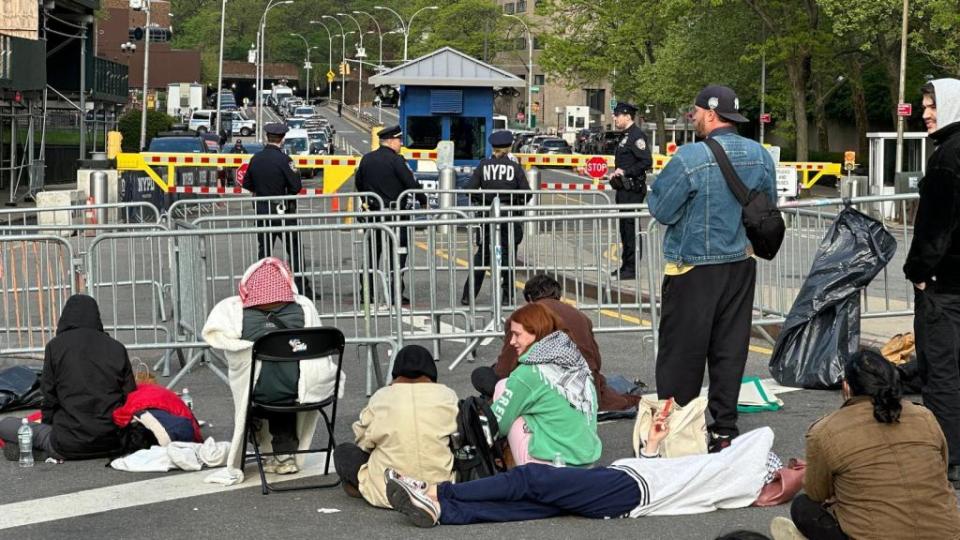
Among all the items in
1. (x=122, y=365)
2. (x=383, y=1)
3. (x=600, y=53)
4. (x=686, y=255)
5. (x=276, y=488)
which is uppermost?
(x=383, y=1)

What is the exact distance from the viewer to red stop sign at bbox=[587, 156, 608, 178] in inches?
1163

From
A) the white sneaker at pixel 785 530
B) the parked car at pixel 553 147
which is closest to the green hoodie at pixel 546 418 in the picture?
the white sneaker at pixel 785 530

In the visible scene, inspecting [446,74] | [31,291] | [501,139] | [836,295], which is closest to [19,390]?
[31,291]

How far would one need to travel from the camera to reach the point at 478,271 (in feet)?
42.0

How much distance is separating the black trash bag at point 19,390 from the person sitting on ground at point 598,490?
380cm

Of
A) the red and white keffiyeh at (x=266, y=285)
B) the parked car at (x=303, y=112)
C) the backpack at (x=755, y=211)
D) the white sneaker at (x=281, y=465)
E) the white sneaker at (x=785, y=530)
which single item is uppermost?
the parked car at (x=303, y=112)

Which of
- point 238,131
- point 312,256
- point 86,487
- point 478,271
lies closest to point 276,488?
point 86,487

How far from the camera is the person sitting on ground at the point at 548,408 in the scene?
288 inches

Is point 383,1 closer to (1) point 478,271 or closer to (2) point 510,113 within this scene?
(2) point 510,113

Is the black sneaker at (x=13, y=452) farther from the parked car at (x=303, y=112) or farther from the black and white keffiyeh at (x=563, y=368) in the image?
the parked car at (x=303, y=112)

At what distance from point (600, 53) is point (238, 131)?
92.0ft

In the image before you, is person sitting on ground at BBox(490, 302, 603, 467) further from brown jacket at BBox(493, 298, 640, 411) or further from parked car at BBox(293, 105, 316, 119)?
parked car at BBox(293, 105, 316, 119)

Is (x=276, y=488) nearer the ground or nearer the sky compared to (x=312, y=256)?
nearer the ground

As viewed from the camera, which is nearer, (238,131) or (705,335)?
(705,335)
